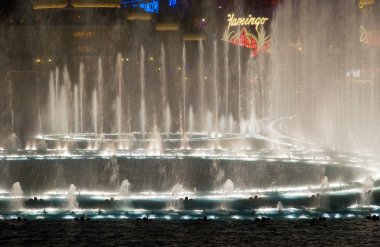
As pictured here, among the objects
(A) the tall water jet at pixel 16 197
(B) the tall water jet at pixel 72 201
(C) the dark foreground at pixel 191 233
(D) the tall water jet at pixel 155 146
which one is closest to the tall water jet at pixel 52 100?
(D) the tall water jet at pixel 155 146

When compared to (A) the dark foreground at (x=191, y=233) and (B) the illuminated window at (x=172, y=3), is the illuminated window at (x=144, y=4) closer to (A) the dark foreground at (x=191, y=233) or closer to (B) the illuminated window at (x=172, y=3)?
(B) the illuminated window at (x=172, y=3)

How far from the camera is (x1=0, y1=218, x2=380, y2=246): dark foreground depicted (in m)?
12.0

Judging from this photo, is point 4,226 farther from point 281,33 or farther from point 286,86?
point 281,33

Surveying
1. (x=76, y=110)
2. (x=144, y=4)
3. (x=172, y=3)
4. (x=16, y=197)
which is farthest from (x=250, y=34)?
(x=16, y=197)

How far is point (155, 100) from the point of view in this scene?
2108 inches

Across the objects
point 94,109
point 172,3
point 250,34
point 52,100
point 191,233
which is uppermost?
point 172,3

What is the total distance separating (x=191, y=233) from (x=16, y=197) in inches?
203

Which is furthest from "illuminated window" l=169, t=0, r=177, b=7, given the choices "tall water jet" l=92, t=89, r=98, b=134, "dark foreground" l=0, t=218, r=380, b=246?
"dark foreground" l=0, t=218, r=380, b=246

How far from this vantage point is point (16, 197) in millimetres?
15906

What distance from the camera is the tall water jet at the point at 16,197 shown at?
15.3 metres

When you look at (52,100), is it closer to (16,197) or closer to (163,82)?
(163,82)

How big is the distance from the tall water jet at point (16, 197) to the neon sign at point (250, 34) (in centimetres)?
7745

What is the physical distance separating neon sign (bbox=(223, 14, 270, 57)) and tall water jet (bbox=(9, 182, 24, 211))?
254ft

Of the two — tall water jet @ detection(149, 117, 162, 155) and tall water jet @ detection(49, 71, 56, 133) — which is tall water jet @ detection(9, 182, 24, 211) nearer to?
tall water jet @ detection(149, 117, 162, 155)
